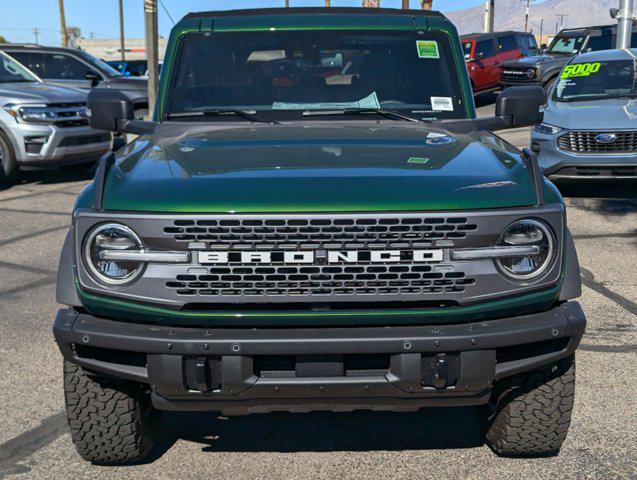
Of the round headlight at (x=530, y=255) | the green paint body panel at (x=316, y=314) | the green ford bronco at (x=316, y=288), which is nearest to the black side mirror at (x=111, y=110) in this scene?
the green ford bronco at (x=316, y=288)

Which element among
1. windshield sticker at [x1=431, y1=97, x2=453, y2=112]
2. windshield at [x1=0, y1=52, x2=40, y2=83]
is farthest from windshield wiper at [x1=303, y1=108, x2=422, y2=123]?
windshield at [x1=0, y1=52, x2=40, y2=83]

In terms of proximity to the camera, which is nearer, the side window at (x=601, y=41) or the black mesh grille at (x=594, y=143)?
the black mesh grille at (x=594, y=143)

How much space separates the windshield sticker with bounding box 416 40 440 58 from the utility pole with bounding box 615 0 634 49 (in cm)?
1587

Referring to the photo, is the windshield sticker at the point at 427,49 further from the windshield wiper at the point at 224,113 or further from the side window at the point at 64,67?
the side window at the point at 64,67

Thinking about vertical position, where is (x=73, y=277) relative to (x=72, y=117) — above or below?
above

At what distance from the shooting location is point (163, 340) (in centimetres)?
295

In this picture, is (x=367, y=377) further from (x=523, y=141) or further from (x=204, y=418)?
(x=523, y=141)

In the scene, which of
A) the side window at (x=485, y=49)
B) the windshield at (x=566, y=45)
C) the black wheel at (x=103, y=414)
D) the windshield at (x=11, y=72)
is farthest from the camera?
the side window at (x=485, y=49)

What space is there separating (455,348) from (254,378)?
0.70m

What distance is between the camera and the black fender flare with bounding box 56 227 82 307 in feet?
10.3

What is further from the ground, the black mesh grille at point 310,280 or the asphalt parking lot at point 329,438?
the black mesh grille at point 310,280

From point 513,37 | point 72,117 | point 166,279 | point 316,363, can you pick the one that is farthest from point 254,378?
point 513,37

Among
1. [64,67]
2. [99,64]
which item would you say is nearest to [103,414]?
[64,67]

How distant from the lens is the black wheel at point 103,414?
132 inches
